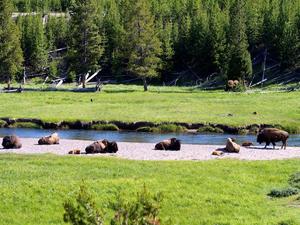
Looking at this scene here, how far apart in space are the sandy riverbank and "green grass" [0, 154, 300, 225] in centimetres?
325

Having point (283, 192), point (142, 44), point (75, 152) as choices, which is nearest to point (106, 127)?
point (75, 152)

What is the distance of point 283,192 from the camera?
959 inches

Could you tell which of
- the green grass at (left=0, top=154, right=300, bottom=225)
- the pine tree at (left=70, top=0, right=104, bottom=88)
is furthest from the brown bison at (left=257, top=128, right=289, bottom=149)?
the pine tree at (left=70, top=0, right=104, bottom=88)

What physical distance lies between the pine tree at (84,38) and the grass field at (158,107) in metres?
17.6

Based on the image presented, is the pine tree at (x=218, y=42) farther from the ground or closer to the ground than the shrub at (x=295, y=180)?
farther from the ground

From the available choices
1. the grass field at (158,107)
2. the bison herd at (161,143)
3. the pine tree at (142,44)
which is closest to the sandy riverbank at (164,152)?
the bison herd at (161,143)

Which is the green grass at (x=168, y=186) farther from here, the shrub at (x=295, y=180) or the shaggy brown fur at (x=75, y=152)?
the shaggy brown fur at (x=75, y=152)

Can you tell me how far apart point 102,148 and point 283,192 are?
50.9 feet

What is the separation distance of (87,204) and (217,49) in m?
109

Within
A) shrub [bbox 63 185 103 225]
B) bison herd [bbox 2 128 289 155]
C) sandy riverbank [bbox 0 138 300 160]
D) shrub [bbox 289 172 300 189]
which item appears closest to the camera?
shrub [bbox 63 185 103 225]

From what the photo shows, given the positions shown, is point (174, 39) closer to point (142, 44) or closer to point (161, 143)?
point (142, 44)

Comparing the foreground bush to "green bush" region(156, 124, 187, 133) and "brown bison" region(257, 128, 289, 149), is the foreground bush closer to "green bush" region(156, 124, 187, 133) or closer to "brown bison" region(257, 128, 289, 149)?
"brown bison" region(257, 128, 289, 149)

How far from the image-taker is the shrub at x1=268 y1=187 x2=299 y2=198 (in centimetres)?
2424

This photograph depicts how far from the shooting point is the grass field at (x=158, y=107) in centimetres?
5850
